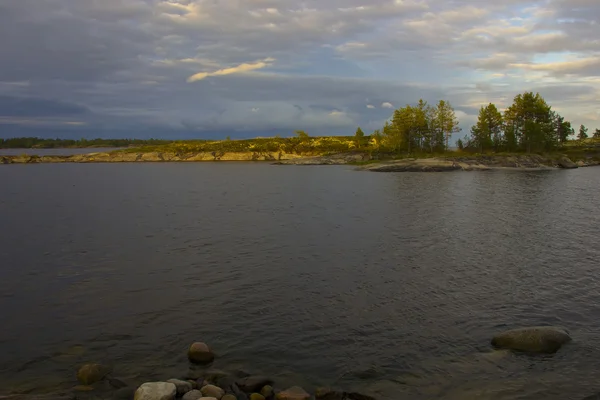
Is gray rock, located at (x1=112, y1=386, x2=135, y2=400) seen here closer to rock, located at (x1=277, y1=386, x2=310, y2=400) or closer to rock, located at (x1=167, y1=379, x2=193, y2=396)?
rock, located at (x1=167, y1=379, x2=193, y2=396)

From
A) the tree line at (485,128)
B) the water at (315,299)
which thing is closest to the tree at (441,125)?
the tree line at (485,128)

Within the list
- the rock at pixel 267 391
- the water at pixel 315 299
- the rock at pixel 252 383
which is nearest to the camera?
the rock at pixel 267 391

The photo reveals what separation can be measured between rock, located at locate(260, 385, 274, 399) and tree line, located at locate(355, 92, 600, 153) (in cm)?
16677

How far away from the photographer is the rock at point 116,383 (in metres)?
14.8

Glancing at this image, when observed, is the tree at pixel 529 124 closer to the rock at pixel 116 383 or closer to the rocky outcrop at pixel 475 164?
the rocky outcrop at pixel 475 164

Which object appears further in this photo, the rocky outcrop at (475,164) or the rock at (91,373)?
the rocky outcrop at (475,164)

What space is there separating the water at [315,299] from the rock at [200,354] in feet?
1.22

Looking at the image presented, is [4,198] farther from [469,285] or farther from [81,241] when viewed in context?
[469,285]

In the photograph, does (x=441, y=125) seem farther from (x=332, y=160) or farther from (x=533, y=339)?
(x=533, y=339)

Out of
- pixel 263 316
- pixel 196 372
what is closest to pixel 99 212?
pixel 263 316

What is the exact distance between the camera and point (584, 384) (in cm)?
1470

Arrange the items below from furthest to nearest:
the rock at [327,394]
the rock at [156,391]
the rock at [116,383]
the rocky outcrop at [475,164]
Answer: the rocky outcrop at [475,164], the rock at [116,383], the rock at [327,394], the rock at [156,391]

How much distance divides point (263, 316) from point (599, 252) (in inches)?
1009

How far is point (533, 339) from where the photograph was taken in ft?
57.1
